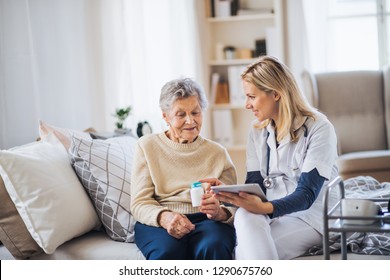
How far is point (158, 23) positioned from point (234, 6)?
0.74 meters

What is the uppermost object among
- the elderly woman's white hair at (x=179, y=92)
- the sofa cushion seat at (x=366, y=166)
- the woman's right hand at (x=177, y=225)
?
the elderly woman's white hair at (x=179, y=92)

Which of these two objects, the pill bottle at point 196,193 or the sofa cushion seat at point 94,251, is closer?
the pill bottle at point 196,193

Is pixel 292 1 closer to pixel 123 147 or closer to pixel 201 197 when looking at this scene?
pixel 123 147

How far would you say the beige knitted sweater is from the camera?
1.94 m

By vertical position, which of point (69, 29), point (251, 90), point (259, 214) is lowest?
point (259, 214)

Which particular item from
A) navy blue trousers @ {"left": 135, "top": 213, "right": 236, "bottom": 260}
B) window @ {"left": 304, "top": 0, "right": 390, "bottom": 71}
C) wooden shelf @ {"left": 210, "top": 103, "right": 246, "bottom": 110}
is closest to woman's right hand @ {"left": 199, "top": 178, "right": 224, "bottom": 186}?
navy blue trousers @ {"left": 135, "top": 213, "right": 236, "bottom": 260}

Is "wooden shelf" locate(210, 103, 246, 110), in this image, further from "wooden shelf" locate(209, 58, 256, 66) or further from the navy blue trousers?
the navy blue trousers

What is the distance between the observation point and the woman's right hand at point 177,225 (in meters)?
1.82

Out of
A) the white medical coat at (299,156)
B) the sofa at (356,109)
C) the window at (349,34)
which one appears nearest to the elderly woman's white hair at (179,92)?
the white medical coat at (299,156)

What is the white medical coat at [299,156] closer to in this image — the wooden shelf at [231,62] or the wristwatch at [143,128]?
the wristwatch at [143,128]

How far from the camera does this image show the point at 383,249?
1742 mm

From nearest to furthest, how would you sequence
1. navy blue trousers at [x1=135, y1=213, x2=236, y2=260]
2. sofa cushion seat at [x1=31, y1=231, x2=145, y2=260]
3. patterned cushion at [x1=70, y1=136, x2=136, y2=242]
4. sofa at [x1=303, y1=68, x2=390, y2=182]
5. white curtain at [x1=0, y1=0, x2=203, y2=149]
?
navy blue trousers at [x1=135, y1=213, x2=236, y2=260]
sofa cushion seat at [x1=31, y1=231, x2=145, y2=260]
patterned cushion at [x1=70, y1=136, x2=136, y2=242]
white curtain at [x1=0, y1=0, x2=203, y2=149]
sofa at [x1=303, y1=68, x2=390, y2=182]

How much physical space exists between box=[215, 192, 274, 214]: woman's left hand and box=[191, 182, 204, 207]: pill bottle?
0.25ft
